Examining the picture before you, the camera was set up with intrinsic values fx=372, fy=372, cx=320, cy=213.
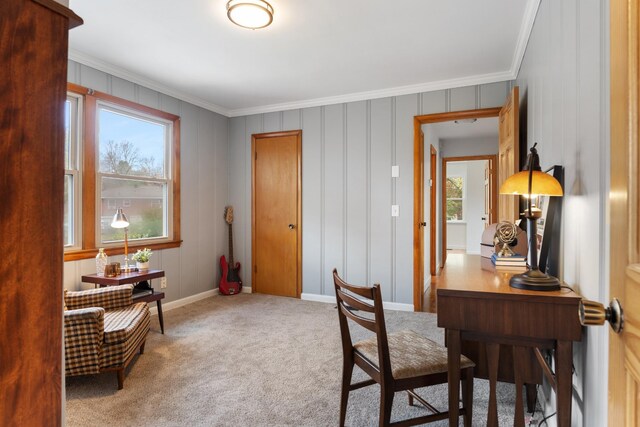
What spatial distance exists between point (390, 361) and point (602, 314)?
3.60 feet

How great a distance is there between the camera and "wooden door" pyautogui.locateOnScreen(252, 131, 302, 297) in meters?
4.66

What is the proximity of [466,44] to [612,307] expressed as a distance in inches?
112

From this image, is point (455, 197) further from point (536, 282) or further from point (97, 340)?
point (97, 340)

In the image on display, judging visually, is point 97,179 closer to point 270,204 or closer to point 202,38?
point 202,38

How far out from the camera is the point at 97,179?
3.37 m

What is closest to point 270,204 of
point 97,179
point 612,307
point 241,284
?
point 241,284

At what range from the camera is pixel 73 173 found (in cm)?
317

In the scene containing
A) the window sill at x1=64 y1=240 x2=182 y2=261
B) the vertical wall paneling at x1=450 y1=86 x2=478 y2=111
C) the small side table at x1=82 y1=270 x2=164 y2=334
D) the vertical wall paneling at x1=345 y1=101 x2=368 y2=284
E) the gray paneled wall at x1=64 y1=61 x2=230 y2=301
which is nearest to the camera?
the small side table at x1=82 y1=270 x2=164 y2=334

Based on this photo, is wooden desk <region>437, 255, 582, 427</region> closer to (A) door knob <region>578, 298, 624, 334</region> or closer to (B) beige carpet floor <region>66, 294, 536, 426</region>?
(B) beige carpet floor <region>66, 294, 536, 426</region>

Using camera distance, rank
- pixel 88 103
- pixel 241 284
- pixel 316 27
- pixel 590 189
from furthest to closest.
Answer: pixel 241 284 < pixel 88 103 < pixel 316 27 < pixel 590 189

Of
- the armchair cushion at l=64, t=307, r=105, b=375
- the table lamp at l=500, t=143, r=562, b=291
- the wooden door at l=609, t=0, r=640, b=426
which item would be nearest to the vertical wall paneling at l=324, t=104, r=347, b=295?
the armchair cushion at l=64, t=307, r=105, b=375

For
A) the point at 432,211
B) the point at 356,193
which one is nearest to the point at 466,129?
the point at 432,211

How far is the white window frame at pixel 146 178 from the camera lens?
338cm

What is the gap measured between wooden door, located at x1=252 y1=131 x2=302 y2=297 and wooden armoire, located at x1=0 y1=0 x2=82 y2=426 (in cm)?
373
